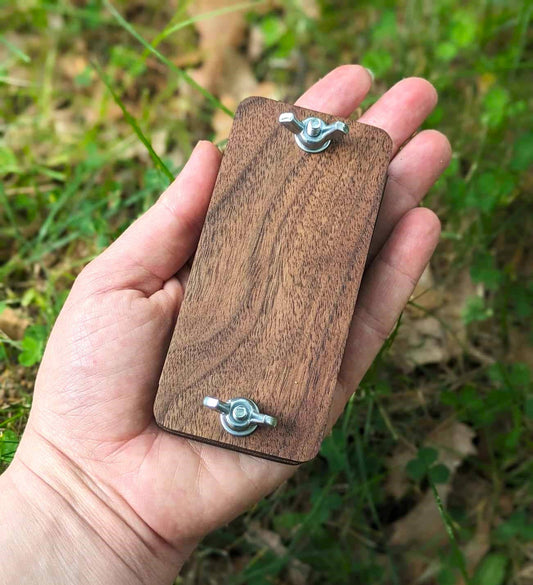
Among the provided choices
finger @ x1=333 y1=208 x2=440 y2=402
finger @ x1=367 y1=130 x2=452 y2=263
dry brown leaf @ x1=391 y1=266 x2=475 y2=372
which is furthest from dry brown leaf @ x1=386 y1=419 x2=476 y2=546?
finger @ x1=367 y1=130 x2=452 y2=263

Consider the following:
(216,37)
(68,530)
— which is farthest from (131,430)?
(216,37)

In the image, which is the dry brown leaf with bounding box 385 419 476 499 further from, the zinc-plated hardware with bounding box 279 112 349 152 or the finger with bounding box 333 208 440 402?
the zinc-plated hardware with bounding box 279 112 349 152

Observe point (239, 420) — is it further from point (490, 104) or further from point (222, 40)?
point (222, 40)

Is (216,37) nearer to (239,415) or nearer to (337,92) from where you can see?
(337,92)

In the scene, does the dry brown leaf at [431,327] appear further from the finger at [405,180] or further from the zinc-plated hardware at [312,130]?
the zinc-plated hardware at [312,130]

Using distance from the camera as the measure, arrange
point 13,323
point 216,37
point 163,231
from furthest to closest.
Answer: point 216,37, point 13,323, point 163,231

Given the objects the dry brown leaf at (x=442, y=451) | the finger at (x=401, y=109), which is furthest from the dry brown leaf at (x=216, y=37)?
the dry brown leaf at (x=442, y=451)

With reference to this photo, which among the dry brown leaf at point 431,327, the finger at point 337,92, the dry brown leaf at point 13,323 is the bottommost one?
the dry brown leaf at point 431,327
